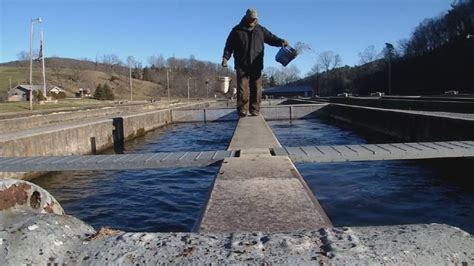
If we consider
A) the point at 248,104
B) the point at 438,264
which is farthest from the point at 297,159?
the point at 248,104

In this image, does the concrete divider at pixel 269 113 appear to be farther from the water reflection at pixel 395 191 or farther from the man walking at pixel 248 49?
the water reflection at pixel 395 191

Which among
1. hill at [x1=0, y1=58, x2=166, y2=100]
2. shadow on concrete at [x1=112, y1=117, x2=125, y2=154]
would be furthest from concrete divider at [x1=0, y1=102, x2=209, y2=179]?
hill at [x1=0, y1=58, x2=166, y2=100]

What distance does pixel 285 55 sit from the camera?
40.0 feet

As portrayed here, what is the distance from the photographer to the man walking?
11.8 metres

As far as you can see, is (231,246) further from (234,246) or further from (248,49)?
(248,49)

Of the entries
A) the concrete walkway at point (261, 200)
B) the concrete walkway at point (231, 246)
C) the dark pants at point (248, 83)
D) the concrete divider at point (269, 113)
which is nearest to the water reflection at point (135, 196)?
the concrete walkway at point (261, 200)

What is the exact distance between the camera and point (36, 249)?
1.51 metres

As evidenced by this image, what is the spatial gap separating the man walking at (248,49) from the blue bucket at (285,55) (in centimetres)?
17

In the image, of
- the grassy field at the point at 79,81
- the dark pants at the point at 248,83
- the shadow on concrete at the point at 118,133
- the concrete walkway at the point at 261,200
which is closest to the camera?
the concrete walkway at the point at 261,200

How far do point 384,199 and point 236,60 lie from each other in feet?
22.0

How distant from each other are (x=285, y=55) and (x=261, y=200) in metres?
9.35

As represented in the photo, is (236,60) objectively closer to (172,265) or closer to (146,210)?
(146,210)

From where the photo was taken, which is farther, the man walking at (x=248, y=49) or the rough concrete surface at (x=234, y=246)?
the man walking at (x=248, y=49)

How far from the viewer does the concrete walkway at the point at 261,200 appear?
2670mm
